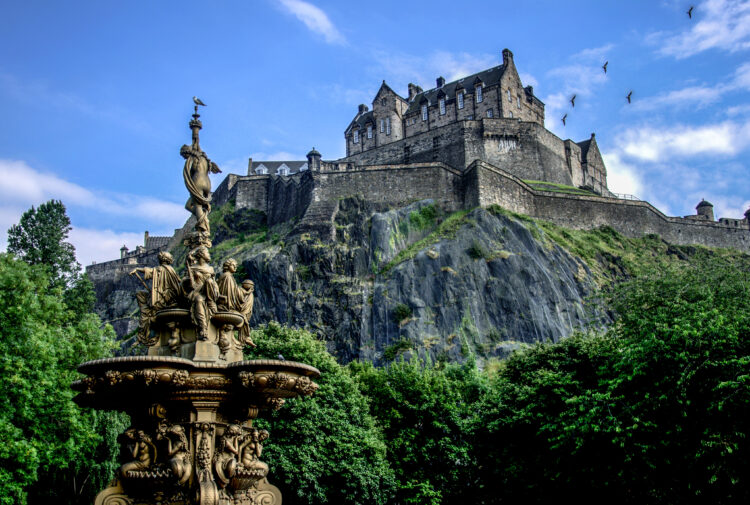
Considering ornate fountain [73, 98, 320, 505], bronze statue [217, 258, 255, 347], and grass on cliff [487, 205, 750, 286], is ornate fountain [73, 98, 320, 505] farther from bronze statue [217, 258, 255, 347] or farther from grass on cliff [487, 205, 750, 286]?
grass on cliff [487, 205, 750, 286]

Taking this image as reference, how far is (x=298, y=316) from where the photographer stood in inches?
1847

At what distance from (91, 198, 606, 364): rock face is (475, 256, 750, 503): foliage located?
15784 millimetres

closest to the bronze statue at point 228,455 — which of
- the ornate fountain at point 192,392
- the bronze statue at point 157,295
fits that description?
the ornate fountain at point 192,392

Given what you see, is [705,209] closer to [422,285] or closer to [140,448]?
[422,285]

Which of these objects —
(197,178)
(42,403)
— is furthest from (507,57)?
(197,178)

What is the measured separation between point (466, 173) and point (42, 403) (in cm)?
4174

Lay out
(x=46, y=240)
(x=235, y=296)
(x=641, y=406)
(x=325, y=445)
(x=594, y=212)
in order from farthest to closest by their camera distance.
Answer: (x=594, y=212) < (x=46, y=240) < (x=325, y=445) < (x=641, y=406) < (x=235, y=296)

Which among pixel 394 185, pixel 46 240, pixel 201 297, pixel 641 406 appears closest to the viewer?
pixel 201 297

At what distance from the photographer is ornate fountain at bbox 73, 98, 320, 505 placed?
9.59 m

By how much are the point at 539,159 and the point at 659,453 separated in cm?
4915

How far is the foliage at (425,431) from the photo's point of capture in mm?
27703

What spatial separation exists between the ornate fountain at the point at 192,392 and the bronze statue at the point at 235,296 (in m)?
0.02

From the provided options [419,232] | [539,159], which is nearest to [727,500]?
[419,232]

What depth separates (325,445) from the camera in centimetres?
2497
